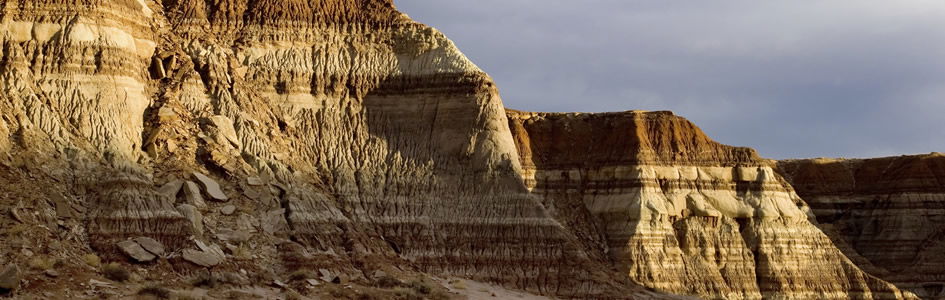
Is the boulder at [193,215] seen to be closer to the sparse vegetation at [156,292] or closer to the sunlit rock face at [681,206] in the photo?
the sparse vegetation at [156,292]

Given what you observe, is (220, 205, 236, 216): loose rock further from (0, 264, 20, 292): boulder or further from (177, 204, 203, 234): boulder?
(0, 264, 20, 292): boulder

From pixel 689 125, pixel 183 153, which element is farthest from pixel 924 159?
pixel 183 153

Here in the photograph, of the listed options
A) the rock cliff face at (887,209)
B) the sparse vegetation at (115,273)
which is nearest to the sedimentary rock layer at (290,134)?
the sparse vegetation at (115,273)

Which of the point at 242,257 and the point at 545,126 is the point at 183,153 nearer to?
the point at 242,257

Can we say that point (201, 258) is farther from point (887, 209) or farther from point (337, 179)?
point (887, 209)

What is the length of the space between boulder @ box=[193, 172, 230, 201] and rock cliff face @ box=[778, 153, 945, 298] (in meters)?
46.4

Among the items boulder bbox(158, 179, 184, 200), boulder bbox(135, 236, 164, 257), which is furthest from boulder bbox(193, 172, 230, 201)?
boulder bbox(135, 236, 164, 257)

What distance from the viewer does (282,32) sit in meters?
66.3

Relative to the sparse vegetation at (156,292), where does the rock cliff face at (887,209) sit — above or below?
above

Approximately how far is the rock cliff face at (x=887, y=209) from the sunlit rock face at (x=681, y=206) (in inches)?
340

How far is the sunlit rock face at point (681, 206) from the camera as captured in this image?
74138 millimetres

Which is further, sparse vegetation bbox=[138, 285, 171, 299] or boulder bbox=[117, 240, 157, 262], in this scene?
boulder bbox=[117, 240, 157, 262]

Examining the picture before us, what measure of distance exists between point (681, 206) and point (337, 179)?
2197 cm

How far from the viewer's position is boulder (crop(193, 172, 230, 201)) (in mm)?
55750
